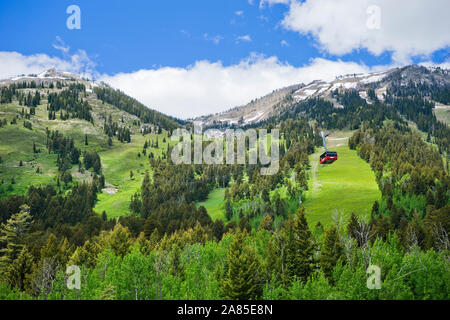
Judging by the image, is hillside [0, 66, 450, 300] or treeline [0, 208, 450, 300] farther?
hillside [0, 66, 450, 300]

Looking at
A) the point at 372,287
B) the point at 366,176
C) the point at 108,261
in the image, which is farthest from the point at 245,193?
the point at 372,287

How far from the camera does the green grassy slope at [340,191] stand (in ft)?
416

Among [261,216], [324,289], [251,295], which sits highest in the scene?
[324,289]

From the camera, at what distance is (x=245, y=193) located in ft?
568

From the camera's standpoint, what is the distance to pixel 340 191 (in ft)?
505

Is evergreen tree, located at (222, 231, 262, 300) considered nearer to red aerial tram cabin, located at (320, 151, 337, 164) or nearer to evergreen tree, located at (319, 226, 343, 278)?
evergreen tree, located at (319, 226, 343, 278)

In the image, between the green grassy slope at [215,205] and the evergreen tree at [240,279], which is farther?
the green grassy slope at [215,205]

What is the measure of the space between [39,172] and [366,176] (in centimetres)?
20687

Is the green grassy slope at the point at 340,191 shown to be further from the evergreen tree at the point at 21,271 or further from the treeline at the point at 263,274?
the evergreen tree at the point at 21,271

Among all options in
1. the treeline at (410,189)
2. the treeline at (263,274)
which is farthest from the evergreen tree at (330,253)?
the treeline at (410,189)

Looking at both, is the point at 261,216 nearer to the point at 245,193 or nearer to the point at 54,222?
the point at 245,193

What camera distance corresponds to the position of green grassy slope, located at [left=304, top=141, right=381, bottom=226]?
12694cm

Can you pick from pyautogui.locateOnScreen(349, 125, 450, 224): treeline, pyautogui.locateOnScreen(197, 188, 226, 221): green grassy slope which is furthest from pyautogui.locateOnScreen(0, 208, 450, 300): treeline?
pyautogui.locateOnScreen(197, 188, 226, 221): green grassy slope

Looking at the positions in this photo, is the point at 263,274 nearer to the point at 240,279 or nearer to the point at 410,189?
the point at 240,279
